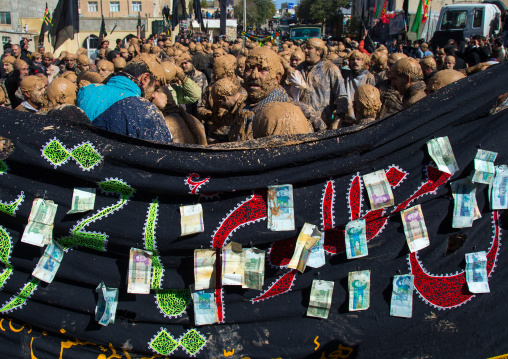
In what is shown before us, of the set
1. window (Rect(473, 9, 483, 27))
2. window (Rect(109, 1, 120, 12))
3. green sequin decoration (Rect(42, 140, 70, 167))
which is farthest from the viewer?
window (Rect(109, 1, 120, 12))

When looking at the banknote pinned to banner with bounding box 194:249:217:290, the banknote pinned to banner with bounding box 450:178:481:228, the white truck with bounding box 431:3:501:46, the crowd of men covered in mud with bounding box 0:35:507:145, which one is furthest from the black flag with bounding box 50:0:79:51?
the white truck with bounding box 431:3:501:46

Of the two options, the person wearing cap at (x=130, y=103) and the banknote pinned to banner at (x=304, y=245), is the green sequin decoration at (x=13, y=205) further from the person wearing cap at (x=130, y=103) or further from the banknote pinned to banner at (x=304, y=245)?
the banknote pinned to banner at (x=304, y=245)

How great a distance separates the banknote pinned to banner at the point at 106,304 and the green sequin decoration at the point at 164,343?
256 mm

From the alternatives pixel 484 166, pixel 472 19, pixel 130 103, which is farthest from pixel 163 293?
pixel 472 19

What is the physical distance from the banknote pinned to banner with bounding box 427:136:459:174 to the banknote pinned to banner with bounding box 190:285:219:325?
4.53 feet

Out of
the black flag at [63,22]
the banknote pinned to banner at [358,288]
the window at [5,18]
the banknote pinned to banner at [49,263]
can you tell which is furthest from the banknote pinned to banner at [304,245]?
the window at [5,18]

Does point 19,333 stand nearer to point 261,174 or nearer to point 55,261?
point 55,261

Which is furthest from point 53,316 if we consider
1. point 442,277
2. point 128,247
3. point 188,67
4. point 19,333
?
point 188,67

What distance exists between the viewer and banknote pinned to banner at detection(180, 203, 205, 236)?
2.24 m

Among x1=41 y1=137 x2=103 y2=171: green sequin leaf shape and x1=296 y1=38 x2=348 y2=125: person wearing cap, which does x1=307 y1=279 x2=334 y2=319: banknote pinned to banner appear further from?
x1=296 y1=38 x2=348 y2=125: person wearing cap

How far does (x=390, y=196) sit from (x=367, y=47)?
2010cm

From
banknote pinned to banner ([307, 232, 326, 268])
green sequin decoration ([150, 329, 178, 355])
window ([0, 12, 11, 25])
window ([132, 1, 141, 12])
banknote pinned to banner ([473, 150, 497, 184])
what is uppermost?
window ([132, 1, 141, 12])

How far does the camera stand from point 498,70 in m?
2.36

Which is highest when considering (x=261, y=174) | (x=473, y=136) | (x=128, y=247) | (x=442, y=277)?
(x=473, y=136)
